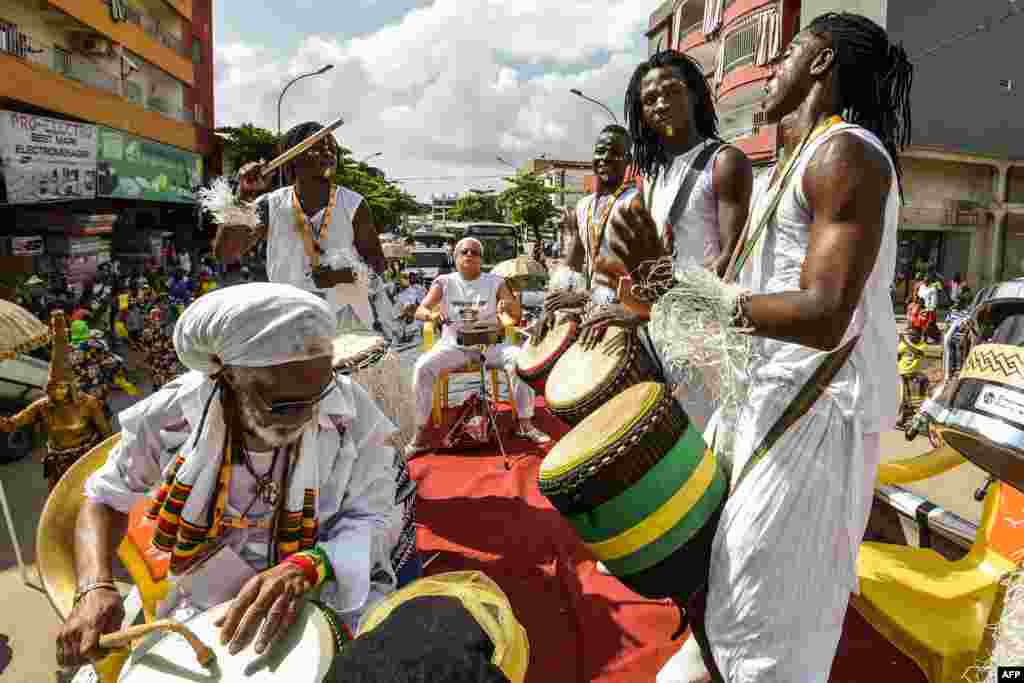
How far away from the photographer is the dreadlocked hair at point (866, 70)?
1589mm

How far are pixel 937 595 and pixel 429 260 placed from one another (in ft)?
64.7

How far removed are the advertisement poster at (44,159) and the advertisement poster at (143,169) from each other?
0.79 m

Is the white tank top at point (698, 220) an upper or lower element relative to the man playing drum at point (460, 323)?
upper

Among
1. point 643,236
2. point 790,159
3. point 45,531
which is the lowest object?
point 45,531

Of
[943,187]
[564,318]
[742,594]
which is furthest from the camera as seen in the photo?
[943,187]

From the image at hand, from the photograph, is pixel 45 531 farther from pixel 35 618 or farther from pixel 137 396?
pixel 137 396

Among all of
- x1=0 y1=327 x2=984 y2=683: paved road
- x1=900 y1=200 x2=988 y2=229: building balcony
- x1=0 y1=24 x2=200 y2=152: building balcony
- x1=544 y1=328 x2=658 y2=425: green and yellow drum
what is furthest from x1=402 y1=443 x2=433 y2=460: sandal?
x1=900 y1=200 x2=988 y2=229: building balcony

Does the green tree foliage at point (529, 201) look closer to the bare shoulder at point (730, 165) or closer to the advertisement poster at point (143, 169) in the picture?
the advertisement poster at point (143, 169)

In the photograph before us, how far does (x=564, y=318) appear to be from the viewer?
305 cm

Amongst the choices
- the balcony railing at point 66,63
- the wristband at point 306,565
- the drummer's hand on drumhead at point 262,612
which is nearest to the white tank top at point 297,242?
the wristband at point 306,565

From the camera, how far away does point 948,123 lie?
19109 millimetres

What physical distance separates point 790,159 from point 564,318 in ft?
5.12

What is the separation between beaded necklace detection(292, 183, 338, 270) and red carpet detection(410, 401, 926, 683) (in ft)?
5.71

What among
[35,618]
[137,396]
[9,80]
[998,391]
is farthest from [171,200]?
[998,391]
